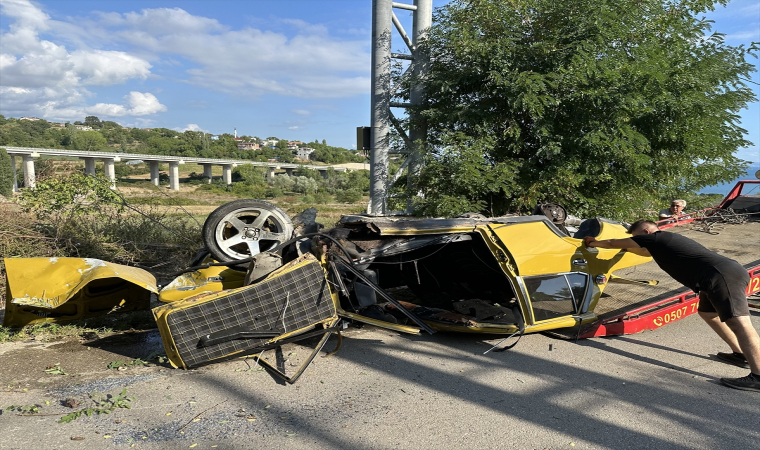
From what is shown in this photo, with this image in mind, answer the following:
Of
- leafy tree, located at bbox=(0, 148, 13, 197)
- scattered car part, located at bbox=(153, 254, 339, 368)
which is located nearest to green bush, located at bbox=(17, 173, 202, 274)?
scattered car part, located at bbox=(153, 254, 339, 368)

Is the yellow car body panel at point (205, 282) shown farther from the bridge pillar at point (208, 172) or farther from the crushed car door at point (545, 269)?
the bridge pillar at point (208, 172)

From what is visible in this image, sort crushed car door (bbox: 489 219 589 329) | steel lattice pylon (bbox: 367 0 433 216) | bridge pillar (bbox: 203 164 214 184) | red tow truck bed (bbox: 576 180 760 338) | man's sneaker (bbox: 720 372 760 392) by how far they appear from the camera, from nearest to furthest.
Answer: man's sneaker (bbox: 720 372 760 392), crushed car door (bbox: 489 219 589 329), red tow truck bed (bbox: 576 180 760 338), steel lattice pylon (bbox: 367 0 433 216), bridge pillar (bbox: 203 164 214 184)

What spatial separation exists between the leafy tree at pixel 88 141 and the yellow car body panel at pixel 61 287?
8762cm

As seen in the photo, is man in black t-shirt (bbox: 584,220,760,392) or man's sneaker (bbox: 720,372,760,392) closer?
man's sneaker (bbox: 720,372,760,392)

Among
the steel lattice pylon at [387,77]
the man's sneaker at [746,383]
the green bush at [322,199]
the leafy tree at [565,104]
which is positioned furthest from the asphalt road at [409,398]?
the green bush at [322,199]

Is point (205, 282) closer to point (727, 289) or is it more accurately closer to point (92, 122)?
point (727, 289)

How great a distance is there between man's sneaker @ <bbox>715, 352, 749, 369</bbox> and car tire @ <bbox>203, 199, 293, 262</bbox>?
4.63 m

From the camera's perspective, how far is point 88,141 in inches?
3634

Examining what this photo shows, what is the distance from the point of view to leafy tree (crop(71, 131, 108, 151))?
85.8m

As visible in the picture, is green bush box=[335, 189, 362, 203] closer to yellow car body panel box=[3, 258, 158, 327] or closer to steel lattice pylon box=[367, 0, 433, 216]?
steel lattice pylon box=[367, 0, 433, 216]

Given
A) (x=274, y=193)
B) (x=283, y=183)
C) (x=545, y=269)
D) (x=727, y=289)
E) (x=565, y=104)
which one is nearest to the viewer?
(x=727, y=289)

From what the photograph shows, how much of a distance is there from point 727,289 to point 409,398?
292cm

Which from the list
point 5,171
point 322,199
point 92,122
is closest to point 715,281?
point 322,199

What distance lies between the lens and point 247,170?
72562mm
